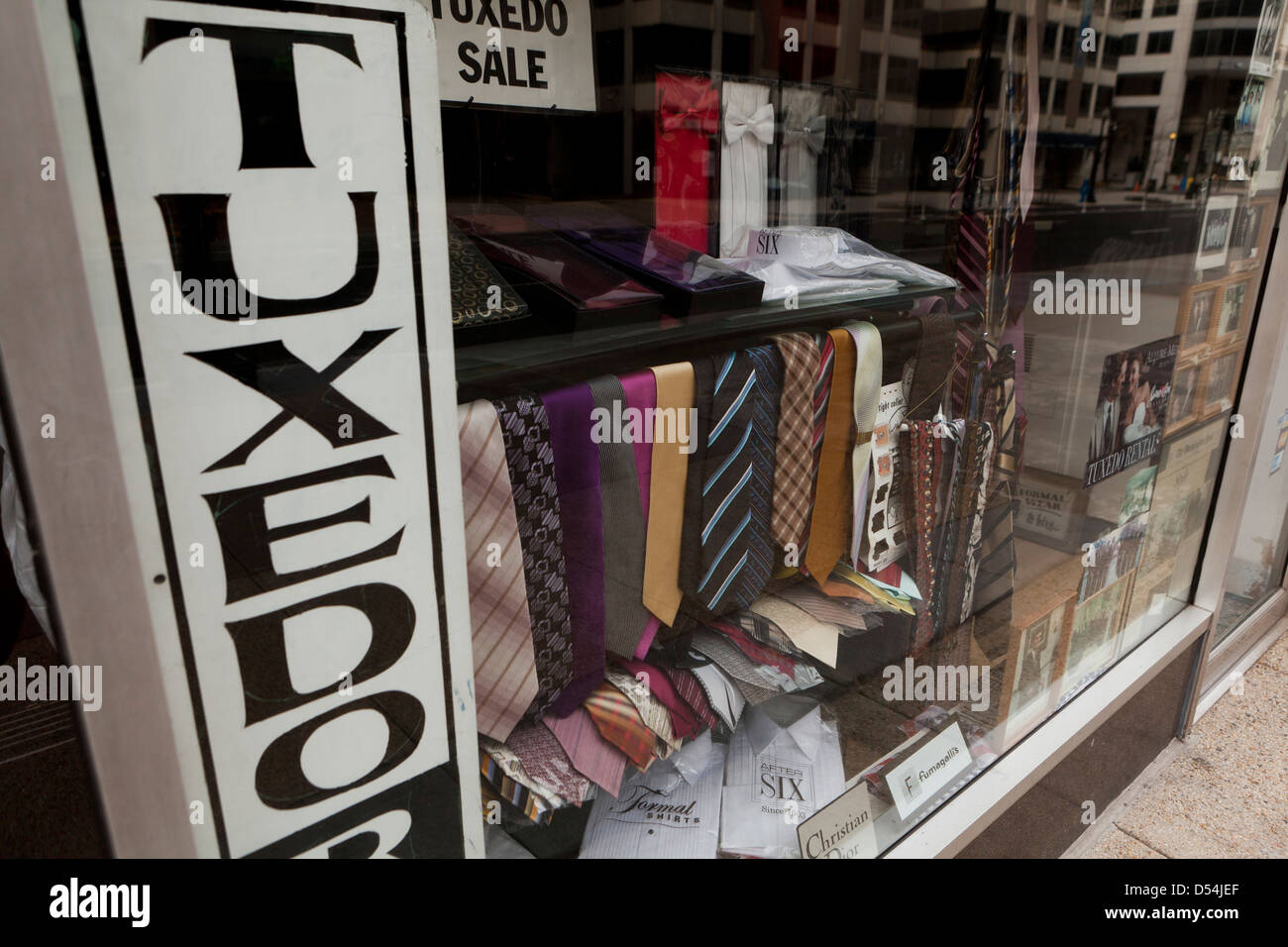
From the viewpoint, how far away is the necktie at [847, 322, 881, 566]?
4.82 ft

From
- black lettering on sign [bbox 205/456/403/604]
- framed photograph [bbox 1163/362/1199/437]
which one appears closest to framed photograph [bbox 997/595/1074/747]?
framed photograph [bbox 1163/362/1199/437]

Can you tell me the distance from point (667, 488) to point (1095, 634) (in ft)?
4.59

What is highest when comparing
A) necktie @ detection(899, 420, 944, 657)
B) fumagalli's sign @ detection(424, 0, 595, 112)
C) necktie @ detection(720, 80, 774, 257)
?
fumagalli's sign @ detection(424, 0, 595, 112)

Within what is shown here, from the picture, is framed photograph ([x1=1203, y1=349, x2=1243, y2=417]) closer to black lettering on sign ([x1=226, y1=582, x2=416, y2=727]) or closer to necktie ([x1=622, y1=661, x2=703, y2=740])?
necktie ([x1=622, y1=661, x2=703, y2=740])

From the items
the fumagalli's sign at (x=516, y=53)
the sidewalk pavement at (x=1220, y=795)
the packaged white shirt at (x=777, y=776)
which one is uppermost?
the fumagalli's sign at (x=516, y=53)

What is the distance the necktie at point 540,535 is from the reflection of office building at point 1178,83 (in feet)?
6.60

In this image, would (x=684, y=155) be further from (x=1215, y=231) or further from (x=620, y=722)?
(x=1215, y=231)

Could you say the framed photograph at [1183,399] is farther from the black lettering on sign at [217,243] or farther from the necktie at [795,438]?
the black lettering on sign at [217,243]

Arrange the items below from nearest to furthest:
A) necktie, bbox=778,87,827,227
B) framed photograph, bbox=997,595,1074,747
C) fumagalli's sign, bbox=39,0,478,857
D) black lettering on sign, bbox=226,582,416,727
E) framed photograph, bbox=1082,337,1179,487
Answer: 1. fumagalli's sign, bbox=39,0,478,857
2. black lettering on sign, bbox=226,582,416,727
3. necktie, bbox=778,87,827,227
4. framed photograph, bbox=997,595,1074,747
5. framed photograph, bbox=1082,337,1179,487

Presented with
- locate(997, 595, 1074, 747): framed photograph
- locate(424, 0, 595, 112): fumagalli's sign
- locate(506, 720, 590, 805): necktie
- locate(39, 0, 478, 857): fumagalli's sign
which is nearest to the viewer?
locate(39, 0, 478, 857): fumagalli's sign

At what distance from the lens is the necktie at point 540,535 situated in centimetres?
106

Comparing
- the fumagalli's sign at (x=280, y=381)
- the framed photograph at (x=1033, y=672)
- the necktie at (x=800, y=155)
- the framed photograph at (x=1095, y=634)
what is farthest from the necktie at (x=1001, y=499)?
the fumagalli's sign at (x=280, y=381)

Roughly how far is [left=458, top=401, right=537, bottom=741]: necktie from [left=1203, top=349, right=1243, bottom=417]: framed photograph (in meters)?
1.95
